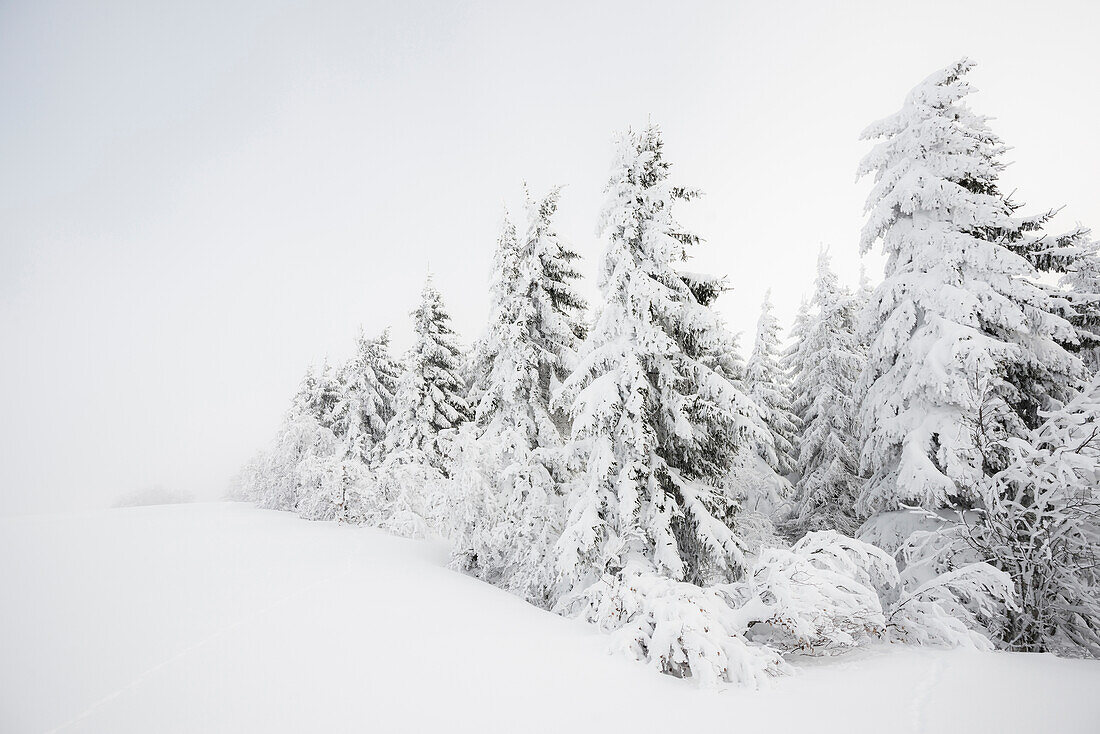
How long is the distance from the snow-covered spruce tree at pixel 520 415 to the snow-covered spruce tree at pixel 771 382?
10883 millimetres

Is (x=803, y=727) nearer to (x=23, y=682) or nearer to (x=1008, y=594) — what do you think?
Result: (x=1008, y=594)

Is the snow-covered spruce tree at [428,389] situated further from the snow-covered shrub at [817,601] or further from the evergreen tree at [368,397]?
the snow-covered shrub at [817,601]

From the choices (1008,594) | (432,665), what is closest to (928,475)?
(1008,594)

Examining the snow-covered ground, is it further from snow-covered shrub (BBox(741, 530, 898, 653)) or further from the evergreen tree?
the evergreen tree

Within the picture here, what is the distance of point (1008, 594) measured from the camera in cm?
624

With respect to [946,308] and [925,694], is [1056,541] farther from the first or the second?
[946,308]

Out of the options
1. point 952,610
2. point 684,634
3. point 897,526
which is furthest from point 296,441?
point 952,610

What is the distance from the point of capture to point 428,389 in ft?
69.7

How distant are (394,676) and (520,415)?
843 centimetres

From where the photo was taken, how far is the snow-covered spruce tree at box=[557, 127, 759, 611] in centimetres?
962

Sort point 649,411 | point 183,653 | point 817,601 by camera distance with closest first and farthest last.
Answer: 1. point 183,653
2. point 817,601
3. point 649,411

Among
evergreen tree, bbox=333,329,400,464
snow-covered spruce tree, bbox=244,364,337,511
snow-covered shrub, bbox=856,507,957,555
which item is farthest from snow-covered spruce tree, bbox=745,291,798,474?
snow-covered spruce tree, bbox=244,364,337,511

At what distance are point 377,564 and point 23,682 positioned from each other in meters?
6.53

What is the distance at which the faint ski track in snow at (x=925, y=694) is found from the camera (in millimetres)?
4270
